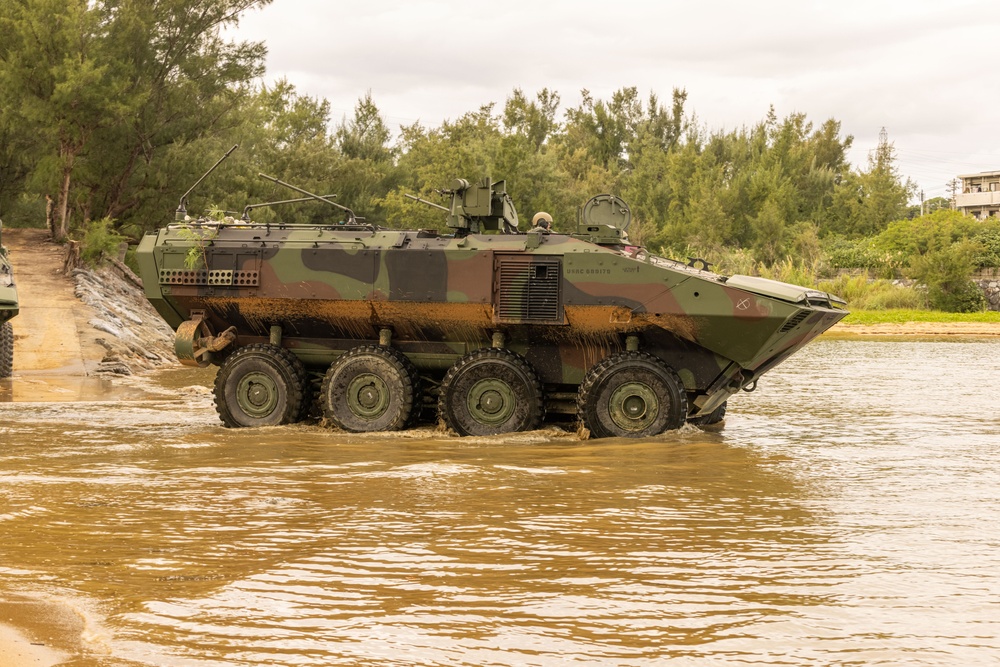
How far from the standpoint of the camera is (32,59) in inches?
956

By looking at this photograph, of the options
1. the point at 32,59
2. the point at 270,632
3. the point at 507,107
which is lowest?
the point at 270,632

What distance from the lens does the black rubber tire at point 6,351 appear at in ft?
55.6

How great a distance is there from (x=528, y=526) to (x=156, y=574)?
7.60 feet

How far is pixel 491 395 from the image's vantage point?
1195cm

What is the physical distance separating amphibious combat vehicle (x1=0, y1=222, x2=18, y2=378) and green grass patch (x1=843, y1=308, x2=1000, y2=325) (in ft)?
80.5

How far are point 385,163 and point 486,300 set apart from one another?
33.8 meters

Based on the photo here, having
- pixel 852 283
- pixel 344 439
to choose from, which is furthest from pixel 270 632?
pixel 852 283

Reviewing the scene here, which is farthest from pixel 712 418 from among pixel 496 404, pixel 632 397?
pixel 496 404

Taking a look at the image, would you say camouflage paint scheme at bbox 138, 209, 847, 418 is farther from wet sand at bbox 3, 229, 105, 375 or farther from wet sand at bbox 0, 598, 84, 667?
wet sand at bbox 0, 598, 84, 667

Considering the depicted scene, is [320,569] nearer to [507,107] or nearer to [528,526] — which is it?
[528,526]

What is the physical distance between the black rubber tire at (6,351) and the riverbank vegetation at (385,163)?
24.2 feet

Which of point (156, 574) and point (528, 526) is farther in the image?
point (528, 526)

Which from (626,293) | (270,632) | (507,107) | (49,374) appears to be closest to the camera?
(270,632)

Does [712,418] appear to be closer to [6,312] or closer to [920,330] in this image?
[6,312]
